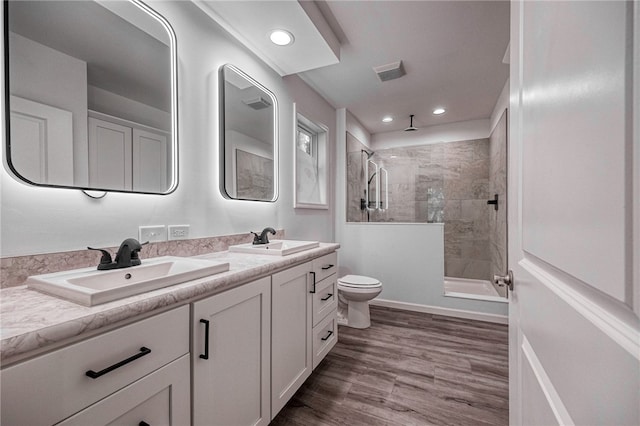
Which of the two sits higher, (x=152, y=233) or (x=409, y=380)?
(x=152, y=233)

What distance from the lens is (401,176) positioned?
4426mm

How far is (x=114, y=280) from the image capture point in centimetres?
104

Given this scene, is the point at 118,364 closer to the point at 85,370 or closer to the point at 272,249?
the point at 85,370

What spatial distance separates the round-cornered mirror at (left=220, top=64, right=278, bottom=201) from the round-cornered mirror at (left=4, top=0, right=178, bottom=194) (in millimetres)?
359

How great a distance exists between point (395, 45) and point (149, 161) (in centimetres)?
203

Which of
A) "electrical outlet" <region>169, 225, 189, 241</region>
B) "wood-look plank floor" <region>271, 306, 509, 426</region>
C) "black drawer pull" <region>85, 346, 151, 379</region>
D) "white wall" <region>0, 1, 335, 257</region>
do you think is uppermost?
"white wall" <region>0, 1, 335, 257</region>

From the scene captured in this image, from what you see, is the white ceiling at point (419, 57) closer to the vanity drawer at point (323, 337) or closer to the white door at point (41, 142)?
the white door at point (41, 142)

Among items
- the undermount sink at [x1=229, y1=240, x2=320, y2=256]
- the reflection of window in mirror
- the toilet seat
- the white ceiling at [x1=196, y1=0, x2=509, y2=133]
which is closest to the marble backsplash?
the undermount sink at [x1=229, y1=240, x2=320, y2=256]

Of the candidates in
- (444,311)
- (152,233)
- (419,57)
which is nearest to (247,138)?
(152,233)

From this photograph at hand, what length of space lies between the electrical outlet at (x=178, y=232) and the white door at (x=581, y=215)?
1.50m

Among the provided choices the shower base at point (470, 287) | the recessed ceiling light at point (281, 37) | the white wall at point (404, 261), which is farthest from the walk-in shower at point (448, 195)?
the recessed ceiling light at point (281, 37)

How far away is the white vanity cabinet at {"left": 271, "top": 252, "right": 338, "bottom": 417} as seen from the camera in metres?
1.37

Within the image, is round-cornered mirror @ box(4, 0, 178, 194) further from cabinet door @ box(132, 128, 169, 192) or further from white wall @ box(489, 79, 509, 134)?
white wall @ box(489, 79, 509, 134)

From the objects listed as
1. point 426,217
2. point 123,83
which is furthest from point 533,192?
point 426,217
